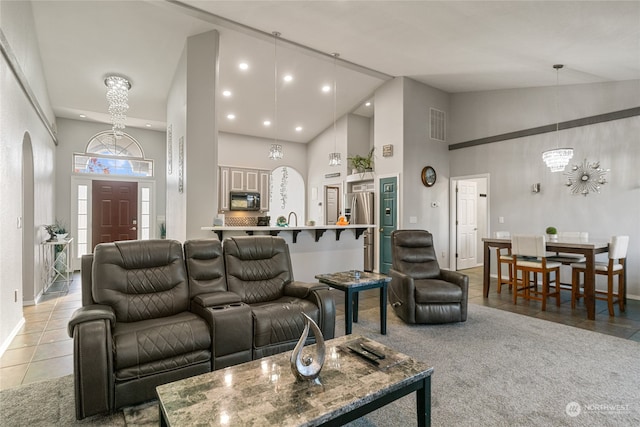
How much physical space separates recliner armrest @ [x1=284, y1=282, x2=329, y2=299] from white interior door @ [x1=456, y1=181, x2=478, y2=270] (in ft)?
17.0

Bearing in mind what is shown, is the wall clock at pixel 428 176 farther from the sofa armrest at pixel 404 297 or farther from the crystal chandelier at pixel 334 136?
the sofa armrest at pixel 404 297

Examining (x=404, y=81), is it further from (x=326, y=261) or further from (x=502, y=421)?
(x=502, y=421)

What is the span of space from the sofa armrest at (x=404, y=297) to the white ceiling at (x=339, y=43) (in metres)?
3.15

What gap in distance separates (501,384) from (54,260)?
7286mm

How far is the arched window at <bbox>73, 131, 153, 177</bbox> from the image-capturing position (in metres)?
7.70

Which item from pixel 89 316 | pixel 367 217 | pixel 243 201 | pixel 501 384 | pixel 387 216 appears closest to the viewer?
pixel 89 316

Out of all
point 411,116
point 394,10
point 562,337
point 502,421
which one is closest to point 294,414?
point 502,421

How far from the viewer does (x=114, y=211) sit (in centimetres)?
799

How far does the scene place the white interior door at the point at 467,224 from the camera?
23.9 ft

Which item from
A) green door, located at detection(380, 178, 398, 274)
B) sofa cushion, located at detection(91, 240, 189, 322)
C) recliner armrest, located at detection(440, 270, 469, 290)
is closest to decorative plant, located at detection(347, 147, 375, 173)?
green door, located at detection(380, 178, 398, 274)

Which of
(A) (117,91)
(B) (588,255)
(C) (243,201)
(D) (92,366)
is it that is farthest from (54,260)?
(B) (588,255)

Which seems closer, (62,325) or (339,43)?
(62,325)

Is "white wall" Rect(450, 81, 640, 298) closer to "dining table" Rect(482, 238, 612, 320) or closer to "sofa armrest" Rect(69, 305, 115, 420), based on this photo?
"dining table" Rect(482, 238, 612, 320)

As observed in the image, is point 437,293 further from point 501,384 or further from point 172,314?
point 172,314
